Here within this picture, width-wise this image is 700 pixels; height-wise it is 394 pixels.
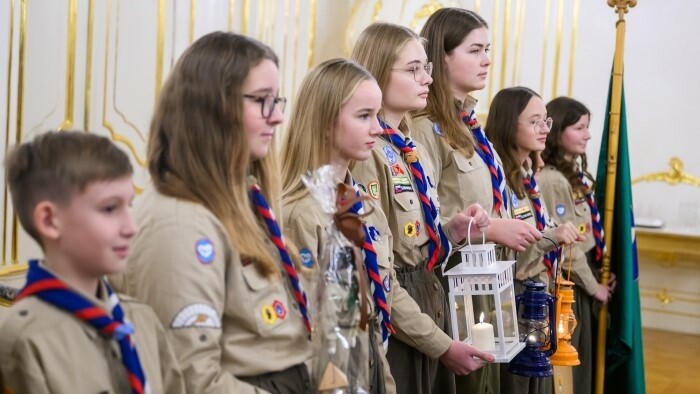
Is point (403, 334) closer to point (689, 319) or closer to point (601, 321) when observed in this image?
point (601, 321)

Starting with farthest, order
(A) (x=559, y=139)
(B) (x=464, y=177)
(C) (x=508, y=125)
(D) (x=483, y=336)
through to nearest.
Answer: (A) (x=559, y=139) < (C) (x=508, y=125) < (B) (x=464, y=177) < (D) (x=483, y=336)

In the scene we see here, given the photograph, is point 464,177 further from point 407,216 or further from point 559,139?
point 559,139

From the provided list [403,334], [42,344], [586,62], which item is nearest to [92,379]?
[42,344]

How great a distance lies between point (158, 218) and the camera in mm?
1655

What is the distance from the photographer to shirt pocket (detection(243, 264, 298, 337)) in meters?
1.72

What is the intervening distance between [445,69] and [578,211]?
1156 millimetres

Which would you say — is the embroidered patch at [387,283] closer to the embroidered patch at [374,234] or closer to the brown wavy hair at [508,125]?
the embroidered patch at [374,234]

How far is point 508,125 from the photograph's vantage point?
11.8ft

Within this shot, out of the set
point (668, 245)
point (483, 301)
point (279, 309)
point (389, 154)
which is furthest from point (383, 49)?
point (668, 245)

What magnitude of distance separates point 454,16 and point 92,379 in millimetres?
2111

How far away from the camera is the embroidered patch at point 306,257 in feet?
6.87

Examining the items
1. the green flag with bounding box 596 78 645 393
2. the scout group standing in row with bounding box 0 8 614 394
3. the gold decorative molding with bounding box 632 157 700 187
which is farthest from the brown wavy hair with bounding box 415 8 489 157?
the gold decorative molding with bounding box 632 157 700 187

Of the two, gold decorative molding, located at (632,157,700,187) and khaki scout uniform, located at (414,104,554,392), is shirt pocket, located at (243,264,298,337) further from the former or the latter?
gold decorative molding, located at (632,157,700,187)

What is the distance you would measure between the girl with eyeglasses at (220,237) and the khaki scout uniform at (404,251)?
29.7 inches
